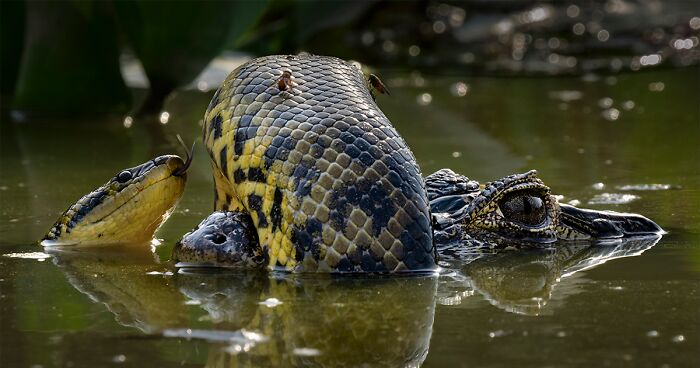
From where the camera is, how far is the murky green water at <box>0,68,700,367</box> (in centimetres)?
407

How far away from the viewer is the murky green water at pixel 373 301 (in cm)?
407

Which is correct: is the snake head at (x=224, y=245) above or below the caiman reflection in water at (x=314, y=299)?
above

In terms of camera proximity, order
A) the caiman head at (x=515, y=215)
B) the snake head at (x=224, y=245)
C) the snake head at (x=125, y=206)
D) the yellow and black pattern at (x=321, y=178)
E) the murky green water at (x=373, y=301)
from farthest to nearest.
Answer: the snake head at (x=125, y=206) < the caiman head at (x=515, y=215) < the snake head at (x=224, y=245) < the yellow and black pattern at (x=321, y=178) < the murky green water at (x=373, y=301)

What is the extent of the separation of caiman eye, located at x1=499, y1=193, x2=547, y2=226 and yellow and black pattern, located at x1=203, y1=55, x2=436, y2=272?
0.51 metres

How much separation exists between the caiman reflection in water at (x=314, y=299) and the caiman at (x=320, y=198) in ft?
0.31

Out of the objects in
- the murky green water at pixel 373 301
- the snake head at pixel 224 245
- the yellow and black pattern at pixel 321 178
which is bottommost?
the murky green water at pixel 373 301

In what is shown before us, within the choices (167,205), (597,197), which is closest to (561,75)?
(597,197)

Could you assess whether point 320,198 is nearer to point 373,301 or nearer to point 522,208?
point 373,301

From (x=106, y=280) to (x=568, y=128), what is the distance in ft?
17.4

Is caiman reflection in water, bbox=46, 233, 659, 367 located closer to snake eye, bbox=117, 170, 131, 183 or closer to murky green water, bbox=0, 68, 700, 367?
murky green water, bbox=0, 68, 700, 367

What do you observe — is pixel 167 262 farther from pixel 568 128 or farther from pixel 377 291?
pixel 568 128

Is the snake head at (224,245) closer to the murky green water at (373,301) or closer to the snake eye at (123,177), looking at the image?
the murky green water at (373,301)

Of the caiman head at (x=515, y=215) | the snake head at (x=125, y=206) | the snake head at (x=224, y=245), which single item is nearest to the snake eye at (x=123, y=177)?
the snake head at (x=125, y=206)

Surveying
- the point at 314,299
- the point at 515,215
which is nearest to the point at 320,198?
the point at 314,299
